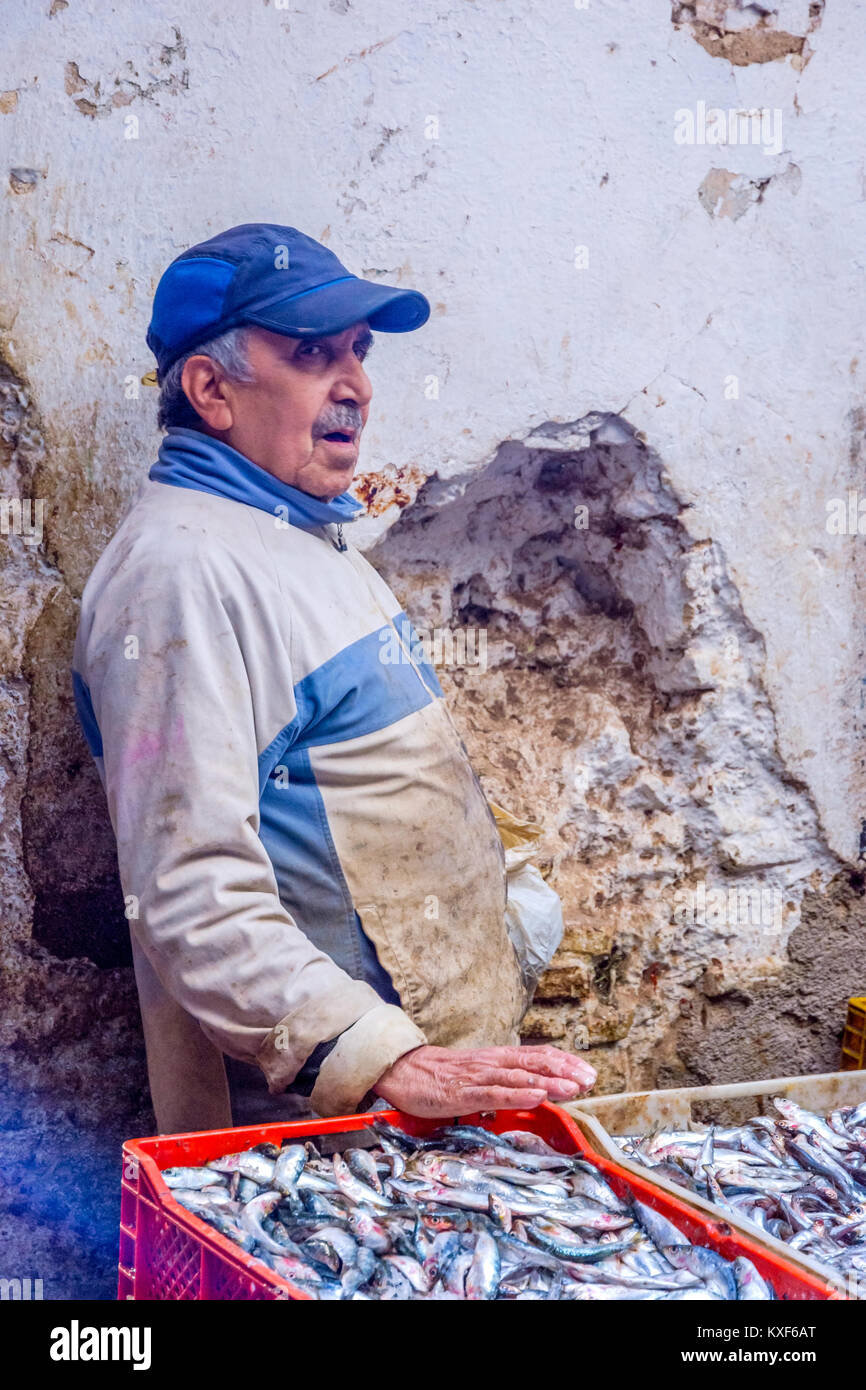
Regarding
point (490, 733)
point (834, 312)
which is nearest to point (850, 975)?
point (490, 733)

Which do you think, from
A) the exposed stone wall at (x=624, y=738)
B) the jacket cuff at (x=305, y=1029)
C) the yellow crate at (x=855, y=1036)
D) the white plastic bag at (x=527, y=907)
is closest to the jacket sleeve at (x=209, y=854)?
the jacket cuff at (x=305, y=1029)

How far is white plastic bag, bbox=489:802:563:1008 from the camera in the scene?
9.61 feet

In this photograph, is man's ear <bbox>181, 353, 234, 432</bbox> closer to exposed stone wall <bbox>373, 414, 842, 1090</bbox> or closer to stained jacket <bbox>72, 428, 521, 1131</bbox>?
stained jacket <bbox>72, 428, 521, 1131</bbox>

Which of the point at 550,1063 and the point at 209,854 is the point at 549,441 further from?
the point at 550,1063

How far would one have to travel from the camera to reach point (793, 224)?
11.3ft

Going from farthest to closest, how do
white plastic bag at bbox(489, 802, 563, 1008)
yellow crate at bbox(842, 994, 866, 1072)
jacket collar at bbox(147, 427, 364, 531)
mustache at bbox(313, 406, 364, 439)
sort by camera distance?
1. yellow crate at bbox(842, 994, 866, 1072)
2. white plastic bag at bbox(489, 802, 563, 1008)
3. mustache at bbox(313, 406, 364, 439)
4. jacket collar at bbox(147, 427, 364, 531)

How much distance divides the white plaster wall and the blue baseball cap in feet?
1.21

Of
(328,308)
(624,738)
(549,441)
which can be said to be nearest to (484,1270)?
(328,308)

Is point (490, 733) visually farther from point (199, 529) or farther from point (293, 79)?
point (293, 79)

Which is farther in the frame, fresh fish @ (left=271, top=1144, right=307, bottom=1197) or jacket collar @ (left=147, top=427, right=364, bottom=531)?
jacket collar @ (left=147, top=427, right=364, bottom=531)

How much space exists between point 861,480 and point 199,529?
210 cm

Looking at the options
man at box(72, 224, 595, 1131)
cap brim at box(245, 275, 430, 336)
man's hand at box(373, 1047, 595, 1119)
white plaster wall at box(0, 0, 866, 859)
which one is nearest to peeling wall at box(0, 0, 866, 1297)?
white plaster wall at box(0, 0, 866, 859)

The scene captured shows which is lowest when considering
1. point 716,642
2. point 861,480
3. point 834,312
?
point 716,642
